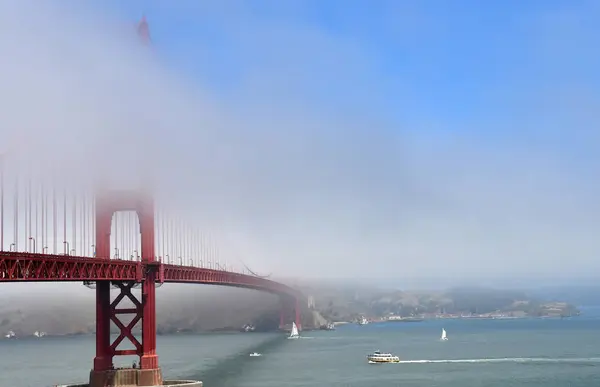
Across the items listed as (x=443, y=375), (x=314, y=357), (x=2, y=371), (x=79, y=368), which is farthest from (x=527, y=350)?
(x=2, y=371)

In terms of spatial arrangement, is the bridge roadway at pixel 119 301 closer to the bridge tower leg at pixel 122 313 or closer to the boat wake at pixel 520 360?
the bridge tower leg at pixel 122 313

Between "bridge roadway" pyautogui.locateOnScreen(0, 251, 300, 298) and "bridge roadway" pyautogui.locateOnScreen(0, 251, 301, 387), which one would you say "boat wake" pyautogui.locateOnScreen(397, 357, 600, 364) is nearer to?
"bridge roadway" pyautogui.locateOnScreen(0, 251, 300, 298)

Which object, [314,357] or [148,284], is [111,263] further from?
[314,357]

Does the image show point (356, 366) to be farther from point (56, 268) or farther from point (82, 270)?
point (56, 268)

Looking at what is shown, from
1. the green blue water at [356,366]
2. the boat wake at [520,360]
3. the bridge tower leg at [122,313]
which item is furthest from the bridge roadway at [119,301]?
the boat wake at [520,360]

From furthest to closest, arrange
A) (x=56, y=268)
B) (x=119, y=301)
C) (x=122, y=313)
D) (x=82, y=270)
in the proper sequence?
(x=119, y=301), (x=122, y=313), (x=82, y=270), (x=56, y=268)

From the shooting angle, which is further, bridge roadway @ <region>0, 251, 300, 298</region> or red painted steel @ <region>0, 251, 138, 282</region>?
bridge roadway @ <region>0, 251, 300, 298</region>

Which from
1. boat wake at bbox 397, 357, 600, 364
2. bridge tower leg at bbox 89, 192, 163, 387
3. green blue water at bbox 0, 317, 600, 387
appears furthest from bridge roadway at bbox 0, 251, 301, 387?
boat wake at bbox 397, 357, 600, 364

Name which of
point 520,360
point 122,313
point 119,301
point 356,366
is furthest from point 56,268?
point 520,360
